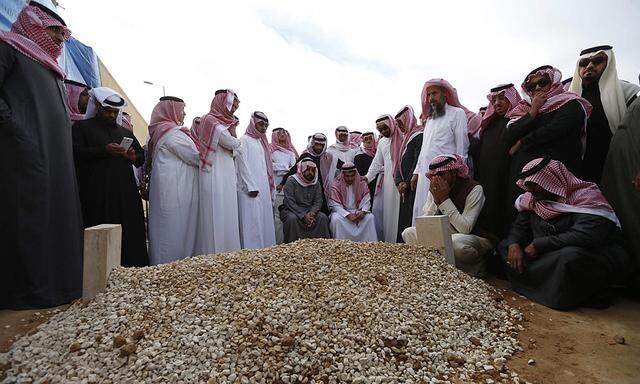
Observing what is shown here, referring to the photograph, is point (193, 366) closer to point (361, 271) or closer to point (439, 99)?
point (361, 271)

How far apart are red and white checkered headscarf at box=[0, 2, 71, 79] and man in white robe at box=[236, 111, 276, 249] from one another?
7.96 feet

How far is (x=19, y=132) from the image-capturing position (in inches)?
108

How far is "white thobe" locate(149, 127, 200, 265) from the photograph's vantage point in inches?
171

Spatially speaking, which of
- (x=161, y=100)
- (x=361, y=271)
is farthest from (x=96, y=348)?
(x=161, y=100)

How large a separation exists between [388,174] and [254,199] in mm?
2093

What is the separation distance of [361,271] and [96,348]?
1711 mm

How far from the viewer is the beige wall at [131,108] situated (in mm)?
10297

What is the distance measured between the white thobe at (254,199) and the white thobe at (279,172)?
0.46 meters

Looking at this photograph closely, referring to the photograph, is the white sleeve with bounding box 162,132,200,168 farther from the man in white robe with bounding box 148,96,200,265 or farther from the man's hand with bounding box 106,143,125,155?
the man's hand with bounding box 106,143,125,155

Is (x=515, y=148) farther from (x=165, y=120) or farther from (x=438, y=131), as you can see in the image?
(x=165, y=120)

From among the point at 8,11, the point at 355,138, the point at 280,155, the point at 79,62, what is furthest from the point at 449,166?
the point at 79,62

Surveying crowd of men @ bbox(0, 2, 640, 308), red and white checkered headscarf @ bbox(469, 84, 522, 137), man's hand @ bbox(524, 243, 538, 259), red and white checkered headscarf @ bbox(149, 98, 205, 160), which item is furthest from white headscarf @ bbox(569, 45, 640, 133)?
red and white checkered headscarf @ bbox(149, 98, 205, 160)

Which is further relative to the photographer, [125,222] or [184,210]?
[184,210]

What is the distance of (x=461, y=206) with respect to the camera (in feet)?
12.3
